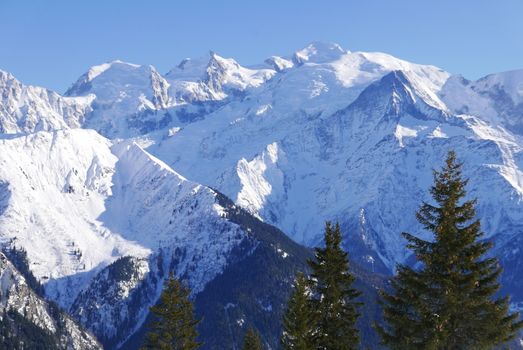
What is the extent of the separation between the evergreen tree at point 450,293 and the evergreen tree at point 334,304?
5.19m

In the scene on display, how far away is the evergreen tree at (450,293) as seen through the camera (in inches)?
1547

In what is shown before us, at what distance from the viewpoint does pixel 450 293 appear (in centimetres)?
3906

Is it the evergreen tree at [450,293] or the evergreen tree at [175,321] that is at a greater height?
the evergreen tree at [450,293]

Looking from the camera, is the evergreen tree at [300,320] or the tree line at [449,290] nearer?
the tree line at [449,290]

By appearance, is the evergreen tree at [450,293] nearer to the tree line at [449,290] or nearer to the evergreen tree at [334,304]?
the tree line at [449,290]

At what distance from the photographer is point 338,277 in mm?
47188

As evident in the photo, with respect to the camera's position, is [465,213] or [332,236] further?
[332,236]

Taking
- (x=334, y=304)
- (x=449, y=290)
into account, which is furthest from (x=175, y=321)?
(x=449, y=290)

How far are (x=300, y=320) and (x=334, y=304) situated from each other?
252 centimetres

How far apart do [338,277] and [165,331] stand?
54.8 ft

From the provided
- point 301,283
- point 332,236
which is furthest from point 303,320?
point 332,236

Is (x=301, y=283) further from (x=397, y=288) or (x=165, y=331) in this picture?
(x=165, y=331)

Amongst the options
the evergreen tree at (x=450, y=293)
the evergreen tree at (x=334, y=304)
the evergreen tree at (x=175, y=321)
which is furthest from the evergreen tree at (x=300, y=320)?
the evergreen tree at (x=175, y=321)

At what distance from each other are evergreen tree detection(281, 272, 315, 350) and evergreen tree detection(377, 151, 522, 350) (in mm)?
6586
